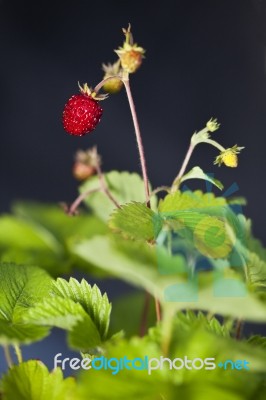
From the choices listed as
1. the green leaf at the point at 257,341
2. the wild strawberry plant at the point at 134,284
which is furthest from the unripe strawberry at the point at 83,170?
the green leaf at the point at 257,341

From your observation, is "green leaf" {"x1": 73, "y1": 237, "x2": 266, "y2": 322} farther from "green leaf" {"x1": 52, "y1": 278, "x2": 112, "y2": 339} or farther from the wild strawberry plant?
"green leaf" {"x1": 52, "y1": 278, "x2": 112, "y2": 339}

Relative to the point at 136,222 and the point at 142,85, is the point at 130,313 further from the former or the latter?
the point at 142,85

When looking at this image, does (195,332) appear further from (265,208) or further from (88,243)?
(265,208)

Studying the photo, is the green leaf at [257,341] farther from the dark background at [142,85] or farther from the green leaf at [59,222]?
the dark background at [142,85]

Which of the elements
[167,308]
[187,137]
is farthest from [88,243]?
[187,137]

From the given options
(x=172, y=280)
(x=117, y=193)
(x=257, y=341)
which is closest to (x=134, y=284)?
(x=172, y=280)

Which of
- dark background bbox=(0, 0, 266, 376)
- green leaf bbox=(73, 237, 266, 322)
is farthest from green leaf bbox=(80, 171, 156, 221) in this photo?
dark background bbox=(0, 0, 266, 376)
